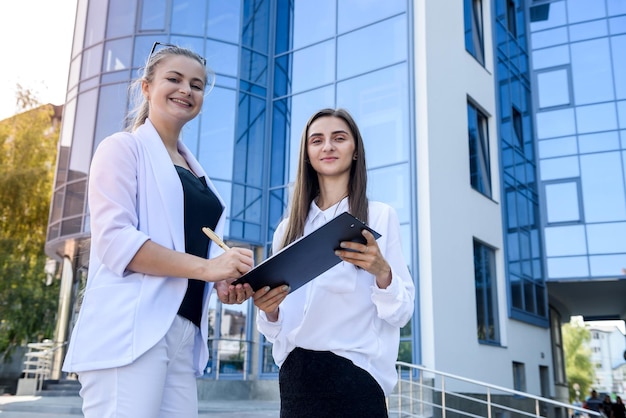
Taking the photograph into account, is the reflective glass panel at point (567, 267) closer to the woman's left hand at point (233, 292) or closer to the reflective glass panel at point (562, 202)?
the reflective glass panel at point (562, 202)

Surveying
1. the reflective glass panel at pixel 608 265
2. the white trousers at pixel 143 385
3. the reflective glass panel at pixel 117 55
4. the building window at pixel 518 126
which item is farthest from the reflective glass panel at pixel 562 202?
the white trousers at pixel 143 385

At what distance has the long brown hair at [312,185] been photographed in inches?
83.5

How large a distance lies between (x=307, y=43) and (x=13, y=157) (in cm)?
970

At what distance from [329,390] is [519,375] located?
12.5 meters

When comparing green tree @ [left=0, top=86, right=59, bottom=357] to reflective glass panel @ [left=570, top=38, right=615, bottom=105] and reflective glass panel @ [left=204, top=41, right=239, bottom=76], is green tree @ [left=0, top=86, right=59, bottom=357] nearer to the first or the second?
reflective glass panel @ [left=204, top=41, right=239, bottom=76]

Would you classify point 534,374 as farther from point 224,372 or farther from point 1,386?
point 1,386

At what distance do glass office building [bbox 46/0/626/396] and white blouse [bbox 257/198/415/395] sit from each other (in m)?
8.08

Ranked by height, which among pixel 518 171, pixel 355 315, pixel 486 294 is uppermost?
pixel 518 171

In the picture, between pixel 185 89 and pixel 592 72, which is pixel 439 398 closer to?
pixel 185 89

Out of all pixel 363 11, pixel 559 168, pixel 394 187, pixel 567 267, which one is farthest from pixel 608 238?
pixel 363 11

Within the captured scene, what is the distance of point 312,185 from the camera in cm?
227

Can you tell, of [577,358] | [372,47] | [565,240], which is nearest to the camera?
[372,47]

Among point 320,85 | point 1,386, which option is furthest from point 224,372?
point 1,386

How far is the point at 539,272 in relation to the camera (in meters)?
15.4
